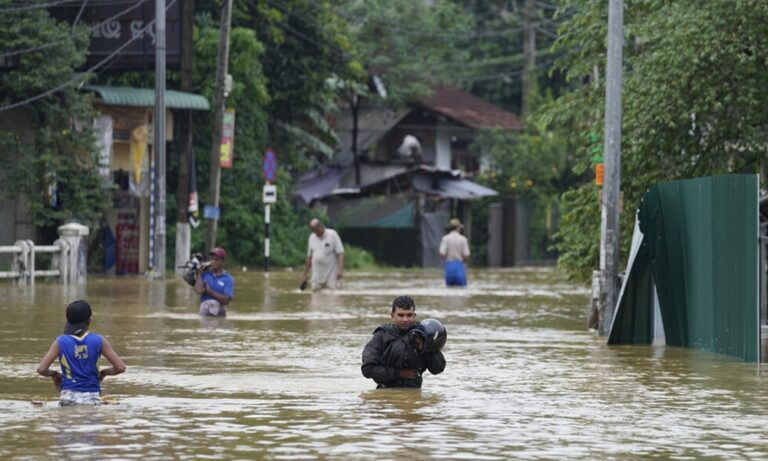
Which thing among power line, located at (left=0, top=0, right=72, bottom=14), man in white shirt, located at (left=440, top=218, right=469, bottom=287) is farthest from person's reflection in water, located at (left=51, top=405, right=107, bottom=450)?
power line, located at (left=0, top=0, right=72, bottom=14)

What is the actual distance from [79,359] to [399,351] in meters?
3.03

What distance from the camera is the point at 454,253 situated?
38500 mm

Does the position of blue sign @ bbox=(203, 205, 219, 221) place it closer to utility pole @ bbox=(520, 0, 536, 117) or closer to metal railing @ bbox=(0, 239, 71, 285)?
metal railing @ bbox=(0, 239, 71, 285)

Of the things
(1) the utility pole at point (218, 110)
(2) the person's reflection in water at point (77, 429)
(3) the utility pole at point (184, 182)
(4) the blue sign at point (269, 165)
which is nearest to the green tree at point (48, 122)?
(3) the utility pole at point (184, 182)

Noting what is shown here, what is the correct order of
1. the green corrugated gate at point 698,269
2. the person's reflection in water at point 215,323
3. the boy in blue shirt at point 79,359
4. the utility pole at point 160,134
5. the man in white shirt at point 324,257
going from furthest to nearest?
1. the utility pole at point 160,134
2. the man in white shirt at point 324,257
3. the person's reflection in water at point 215,323
4. the green corrugated gate at point 698,269
5. the boy in blue shirt at point 79,359

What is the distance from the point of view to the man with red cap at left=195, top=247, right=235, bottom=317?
25172 millimetres

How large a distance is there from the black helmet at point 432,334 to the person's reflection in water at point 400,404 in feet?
1.42

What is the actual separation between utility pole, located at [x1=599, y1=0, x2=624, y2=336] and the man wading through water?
333 inches

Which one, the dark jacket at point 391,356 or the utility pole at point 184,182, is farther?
the utility pole at point 184,182

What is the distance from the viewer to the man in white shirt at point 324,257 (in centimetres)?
3362

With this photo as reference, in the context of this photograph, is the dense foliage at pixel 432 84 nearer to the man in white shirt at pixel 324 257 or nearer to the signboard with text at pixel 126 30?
the signboard with text at pixel 126 30

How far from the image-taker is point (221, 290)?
25.7 meters

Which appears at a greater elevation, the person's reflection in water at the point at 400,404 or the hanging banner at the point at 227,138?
the hanging banner at the point at 227,138

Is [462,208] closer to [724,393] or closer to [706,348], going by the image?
[706,348]
